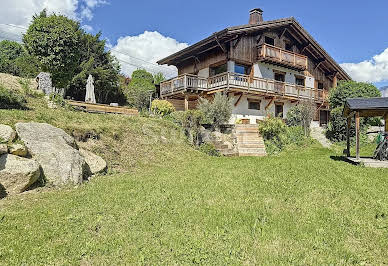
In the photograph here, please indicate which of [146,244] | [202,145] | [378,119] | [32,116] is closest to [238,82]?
[202,145]

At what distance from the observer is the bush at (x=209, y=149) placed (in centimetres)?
1320

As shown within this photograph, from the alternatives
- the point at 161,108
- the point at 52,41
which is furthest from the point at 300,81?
the point at 52,41

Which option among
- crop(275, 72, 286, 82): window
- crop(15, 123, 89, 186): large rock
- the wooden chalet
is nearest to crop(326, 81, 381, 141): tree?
the wooden chalet

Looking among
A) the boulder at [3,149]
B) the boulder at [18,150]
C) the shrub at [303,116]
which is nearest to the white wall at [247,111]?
the shrub at [303,116]

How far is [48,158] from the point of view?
6504 millimetres

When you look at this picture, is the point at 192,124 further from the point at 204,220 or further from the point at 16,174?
the point at 204,220

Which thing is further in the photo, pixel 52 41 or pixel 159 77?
pixel 159 77

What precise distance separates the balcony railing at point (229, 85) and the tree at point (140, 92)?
310cm

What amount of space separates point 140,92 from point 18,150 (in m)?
18.5

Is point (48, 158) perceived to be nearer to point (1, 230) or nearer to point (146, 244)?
point (1, 230)

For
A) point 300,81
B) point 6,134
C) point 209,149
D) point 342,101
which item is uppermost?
point 300,81

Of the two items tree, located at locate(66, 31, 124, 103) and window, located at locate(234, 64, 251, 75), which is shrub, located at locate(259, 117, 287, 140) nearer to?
window, located at locate(234, 64, 251, 75)

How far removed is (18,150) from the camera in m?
5.95

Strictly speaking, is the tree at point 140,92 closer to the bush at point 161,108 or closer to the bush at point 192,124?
the bush at point 161,108
